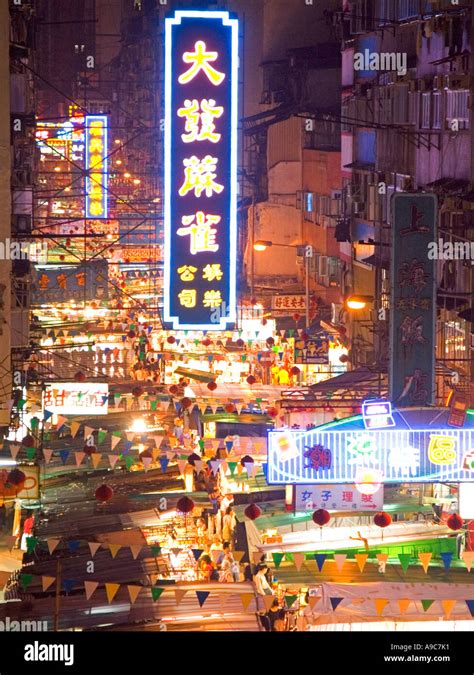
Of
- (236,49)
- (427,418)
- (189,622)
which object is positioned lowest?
A: (189,622)

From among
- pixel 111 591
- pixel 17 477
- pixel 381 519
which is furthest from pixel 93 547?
pixel 381 519

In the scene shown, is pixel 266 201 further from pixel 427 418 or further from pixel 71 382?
pixel 427 418

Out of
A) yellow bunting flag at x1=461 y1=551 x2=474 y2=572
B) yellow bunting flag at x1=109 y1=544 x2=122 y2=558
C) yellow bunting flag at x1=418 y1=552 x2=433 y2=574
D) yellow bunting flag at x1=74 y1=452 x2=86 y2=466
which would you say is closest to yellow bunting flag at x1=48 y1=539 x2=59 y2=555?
yellow bunting flag at x1=109 y1=544 x2=122 y2=558

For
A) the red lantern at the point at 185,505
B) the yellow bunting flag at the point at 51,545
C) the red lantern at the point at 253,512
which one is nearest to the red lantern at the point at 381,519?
the red lantern at the point at 253,512

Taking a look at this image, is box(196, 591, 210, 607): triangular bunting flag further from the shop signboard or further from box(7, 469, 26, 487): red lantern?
the shop signboard

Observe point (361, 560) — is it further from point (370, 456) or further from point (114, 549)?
point (114, 549)

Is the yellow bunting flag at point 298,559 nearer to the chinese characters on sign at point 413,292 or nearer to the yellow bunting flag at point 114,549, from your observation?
the yellow bunting flag at point 114,549

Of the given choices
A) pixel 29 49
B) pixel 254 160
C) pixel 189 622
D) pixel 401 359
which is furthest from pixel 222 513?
pixel 254 160
